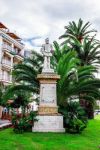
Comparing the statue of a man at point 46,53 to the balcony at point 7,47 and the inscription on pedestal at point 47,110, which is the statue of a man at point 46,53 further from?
the balcony at point 7,47

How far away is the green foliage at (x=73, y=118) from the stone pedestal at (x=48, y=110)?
1.69 ft

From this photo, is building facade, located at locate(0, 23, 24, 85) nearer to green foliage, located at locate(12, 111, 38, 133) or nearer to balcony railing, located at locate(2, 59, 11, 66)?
balcony railing, located at locate(2, 59, 11, 66)

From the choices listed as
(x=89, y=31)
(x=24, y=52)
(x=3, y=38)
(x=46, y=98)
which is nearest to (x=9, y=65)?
(x=3, y=38)

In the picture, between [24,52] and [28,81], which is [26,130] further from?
[24,52]

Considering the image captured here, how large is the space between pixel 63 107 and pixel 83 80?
252 centimetres

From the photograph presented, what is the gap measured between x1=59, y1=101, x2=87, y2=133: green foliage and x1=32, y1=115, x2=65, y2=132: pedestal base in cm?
54

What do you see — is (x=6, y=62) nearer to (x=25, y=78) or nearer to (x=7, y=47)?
(x=7, y=47)

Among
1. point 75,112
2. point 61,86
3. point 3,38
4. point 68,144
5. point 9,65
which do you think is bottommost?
point 68,144

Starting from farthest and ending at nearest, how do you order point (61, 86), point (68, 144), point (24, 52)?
point (24, 52)
point (61, 86)
point (68, 144)

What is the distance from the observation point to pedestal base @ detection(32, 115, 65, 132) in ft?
68.6

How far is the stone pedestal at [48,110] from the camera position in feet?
68.8

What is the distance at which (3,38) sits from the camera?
195ft

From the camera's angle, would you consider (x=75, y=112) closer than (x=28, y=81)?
Yes

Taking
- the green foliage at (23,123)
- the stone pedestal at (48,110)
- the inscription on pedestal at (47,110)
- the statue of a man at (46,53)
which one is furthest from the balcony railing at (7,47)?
the green foliage at (23,123)
